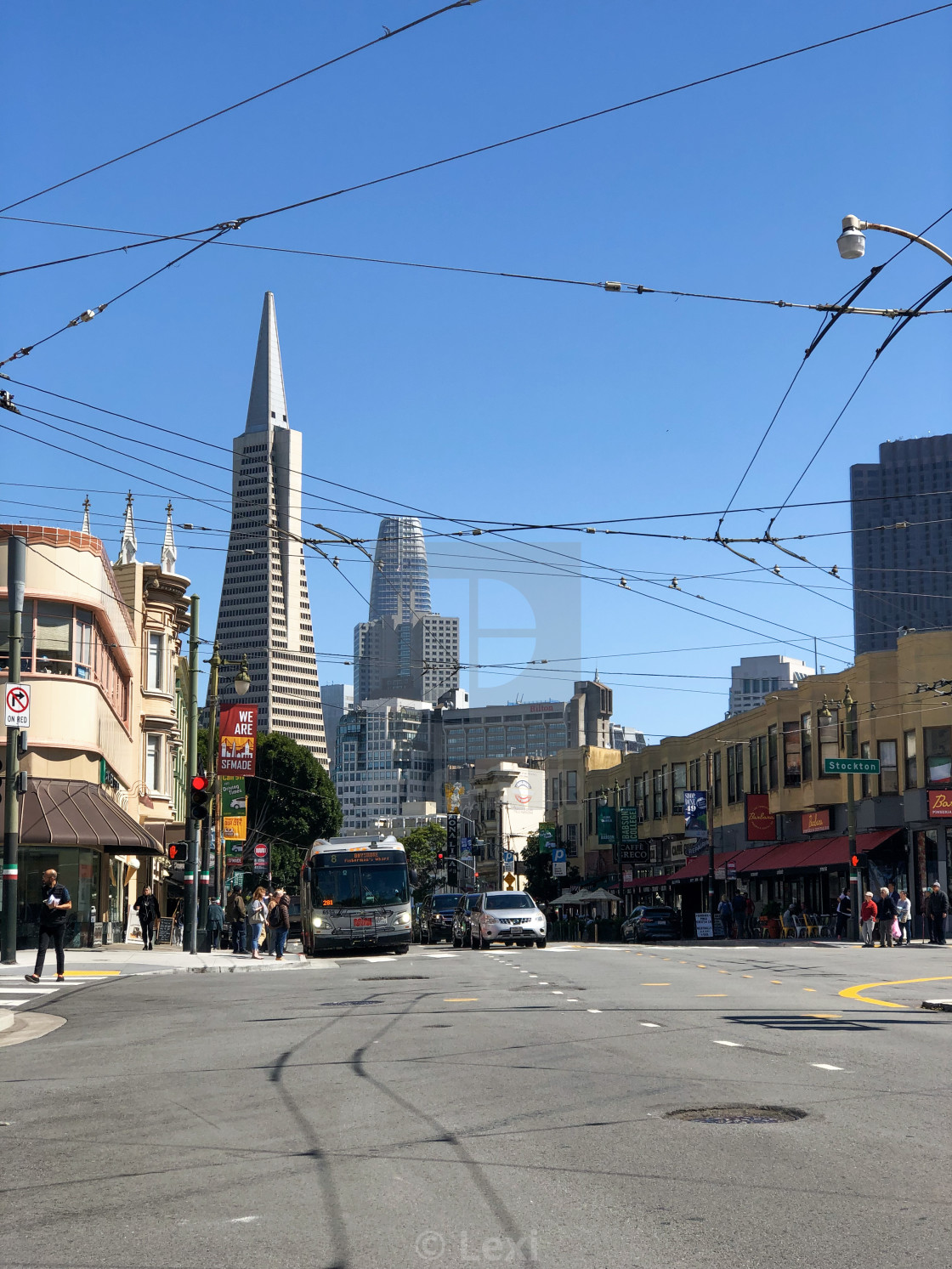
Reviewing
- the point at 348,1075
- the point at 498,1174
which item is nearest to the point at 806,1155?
the point at 498,1174

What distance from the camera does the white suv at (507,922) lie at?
38.9 meters

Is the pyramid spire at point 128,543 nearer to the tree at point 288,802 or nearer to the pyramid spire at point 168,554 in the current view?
the pyramid spire at point 168,554

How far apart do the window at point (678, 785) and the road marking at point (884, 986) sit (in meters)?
47.1

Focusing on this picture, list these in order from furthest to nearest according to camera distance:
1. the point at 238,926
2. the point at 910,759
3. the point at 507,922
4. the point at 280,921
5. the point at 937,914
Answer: the point at 910,759 → the point at 937,914 → the point at 507,922 → the point at 238,926 → the point at 280,921

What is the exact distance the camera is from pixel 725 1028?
45.8 ft

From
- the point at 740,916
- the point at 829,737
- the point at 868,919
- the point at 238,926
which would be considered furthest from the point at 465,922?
the point at 829,737

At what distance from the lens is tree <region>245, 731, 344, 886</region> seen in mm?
89062

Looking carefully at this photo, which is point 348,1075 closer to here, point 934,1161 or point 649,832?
point 934,1161

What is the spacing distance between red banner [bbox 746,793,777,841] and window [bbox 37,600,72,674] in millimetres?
31485

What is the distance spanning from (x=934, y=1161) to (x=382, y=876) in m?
28.3

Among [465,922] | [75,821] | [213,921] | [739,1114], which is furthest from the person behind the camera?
[465,922]

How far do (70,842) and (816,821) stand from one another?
3115 centimetres

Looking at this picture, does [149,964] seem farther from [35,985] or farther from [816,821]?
[816,821]

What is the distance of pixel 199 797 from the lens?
104ft
